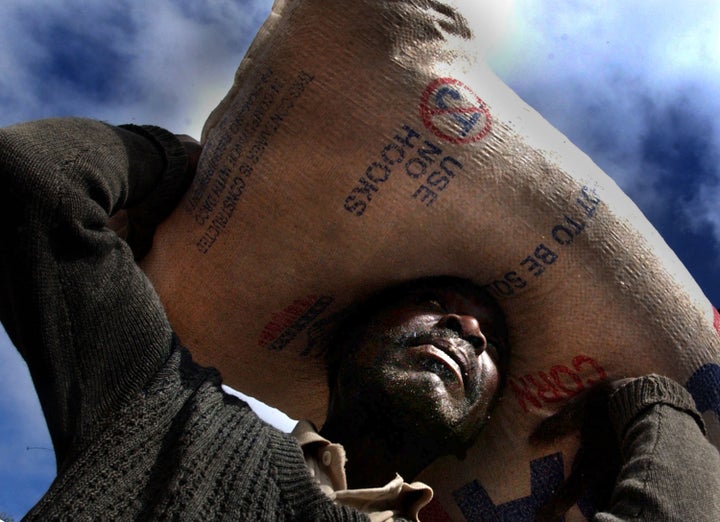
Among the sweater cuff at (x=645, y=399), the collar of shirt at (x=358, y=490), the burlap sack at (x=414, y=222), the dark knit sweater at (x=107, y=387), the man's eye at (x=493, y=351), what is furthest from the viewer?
the man's eye at (x=493, y=351)

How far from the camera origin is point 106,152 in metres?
1.42

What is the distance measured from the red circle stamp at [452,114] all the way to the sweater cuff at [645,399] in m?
0.71

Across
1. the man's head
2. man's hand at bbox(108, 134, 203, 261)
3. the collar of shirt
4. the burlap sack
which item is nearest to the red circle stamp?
the burlap sack

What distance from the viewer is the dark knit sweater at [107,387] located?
3.57 ft

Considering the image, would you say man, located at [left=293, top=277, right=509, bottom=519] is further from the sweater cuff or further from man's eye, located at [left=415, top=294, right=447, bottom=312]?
the sweater cuff

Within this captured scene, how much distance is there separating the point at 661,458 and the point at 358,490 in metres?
0.65

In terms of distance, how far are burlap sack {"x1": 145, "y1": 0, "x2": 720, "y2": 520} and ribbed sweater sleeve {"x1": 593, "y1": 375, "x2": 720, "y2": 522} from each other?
4.2 inches

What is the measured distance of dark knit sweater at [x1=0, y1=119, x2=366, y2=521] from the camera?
1088 mm

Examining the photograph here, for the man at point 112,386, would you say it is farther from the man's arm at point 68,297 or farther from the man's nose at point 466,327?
the man's nose at point 466,327

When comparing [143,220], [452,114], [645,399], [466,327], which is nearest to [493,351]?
[466,327]

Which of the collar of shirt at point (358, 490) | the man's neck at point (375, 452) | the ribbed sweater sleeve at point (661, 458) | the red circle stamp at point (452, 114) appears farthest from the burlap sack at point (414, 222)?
the collar of shirt at point (358, 490)

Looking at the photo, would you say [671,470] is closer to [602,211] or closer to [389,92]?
[602,211]

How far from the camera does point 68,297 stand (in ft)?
3.65

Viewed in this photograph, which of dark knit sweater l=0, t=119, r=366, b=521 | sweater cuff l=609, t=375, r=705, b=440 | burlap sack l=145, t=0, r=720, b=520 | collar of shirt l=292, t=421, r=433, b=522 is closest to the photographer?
dark knit sweater l=0, t=119, r=366, b=521
